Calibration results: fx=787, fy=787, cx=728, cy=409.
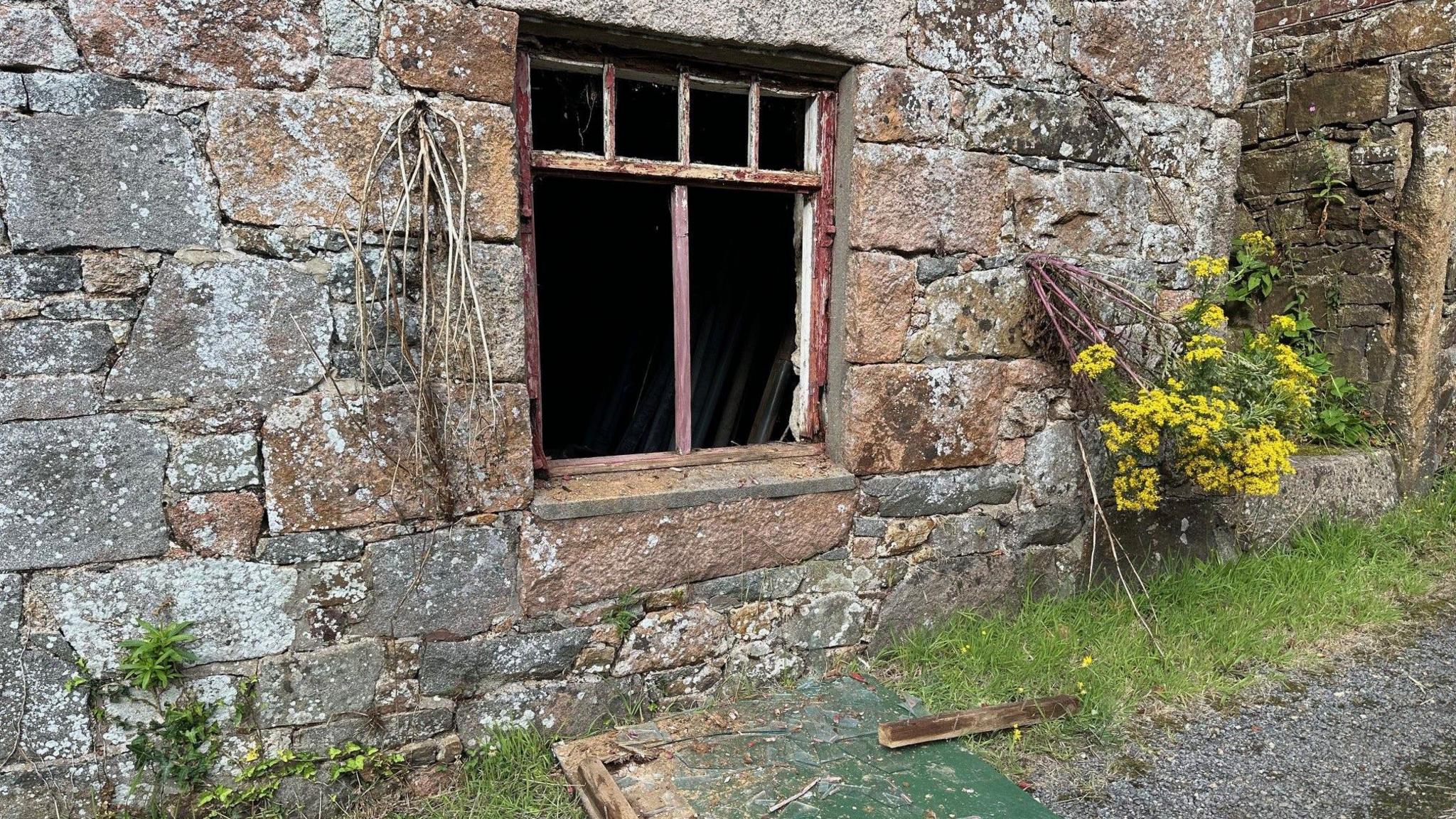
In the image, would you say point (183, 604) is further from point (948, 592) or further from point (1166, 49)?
point (1166, 49)

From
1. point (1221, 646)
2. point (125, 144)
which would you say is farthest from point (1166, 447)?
point (125, 144)

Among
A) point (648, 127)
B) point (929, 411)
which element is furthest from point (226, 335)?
point (648, 127)

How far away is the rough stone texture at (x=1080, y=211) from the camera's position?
2963mm

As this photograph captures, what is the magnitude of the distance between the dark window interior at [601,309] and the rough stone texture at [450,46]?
A: 243 centimetres

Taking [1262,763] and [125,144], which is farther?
[1262,763]

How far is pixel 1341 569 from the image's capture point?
3.60 meters

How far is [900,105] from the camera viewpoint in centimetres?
266

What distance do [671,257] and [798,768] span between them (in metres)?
2.26

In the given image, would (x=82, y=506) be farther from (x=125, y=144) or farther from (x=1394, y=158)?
(x=1394, y=158)

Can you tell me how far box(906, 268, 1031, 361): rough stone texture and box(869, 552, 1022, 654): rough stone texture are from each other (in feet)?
2.64

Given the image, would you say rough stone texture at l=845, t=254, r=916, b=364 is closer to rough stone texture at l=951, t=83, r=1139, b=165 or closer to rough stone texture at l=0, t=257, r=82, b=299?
rough stone texture at l=951, t=83, r=1139, b=165

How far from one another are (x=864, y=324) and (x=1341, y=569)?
2.70 meters

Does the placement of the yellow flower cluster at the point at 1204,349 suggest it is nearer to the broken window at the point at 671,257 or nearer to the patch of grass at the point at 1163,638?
the patch of grass at the point at 1163,638

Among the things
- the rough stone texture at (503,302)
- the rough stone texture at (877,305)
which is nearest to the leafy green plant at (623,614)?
the rough stone texture at (503,302)
